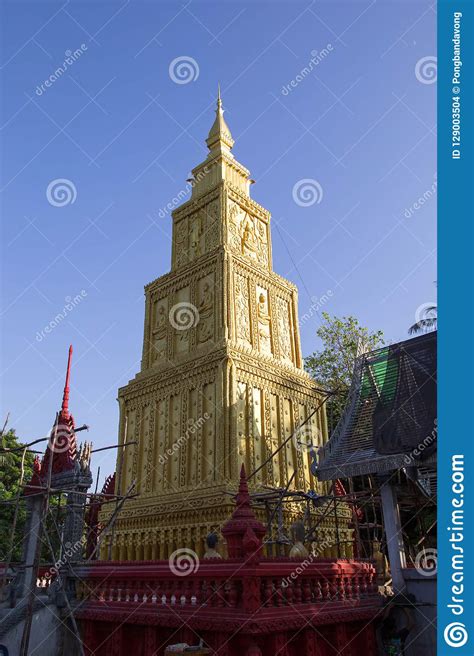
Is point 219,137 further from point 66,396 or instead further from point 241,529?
point 241,529

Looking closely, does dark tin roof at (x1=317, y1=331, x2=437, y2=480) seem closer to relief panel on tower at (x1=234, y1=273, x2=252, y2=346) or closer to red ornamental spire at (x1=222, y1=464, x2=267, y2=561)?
red ornamental spire at (x1=222, y1=464, x2=267, y2=561)

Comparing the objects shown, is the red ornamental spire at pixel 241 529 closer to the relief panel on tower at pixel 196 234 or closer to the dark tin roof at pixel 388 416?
the dark tin roof at pixel 388 416

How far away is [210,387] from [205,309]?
11.1 ft

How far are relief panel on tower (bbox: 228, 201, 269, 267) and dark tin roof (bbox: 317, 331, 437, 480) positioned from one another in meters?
8.51

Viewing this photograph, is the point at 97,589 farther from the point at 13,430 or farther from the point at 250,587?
the point at 13,430

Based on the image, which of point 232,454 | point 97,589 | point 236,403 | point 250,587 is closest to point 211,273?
point 236,403

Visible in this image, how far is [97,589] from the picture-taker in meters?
10.6

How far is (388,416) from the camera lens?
39.4 feet

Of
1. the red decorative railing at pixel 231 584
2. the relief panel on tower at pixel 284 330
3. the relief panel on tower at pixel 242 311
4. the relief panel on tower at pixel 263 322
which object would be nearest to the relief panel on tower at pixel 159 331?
the relief panel on tower at pixel 242 311

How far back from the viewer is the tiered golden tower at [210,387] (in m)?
16.2

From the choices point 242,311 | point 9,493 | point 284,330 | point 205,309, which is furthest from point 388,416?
point 9,493

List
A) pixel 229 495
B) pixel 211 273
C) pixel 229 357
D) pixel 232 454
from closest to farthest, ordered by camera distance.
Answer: pixel 229 495, pixel 232 454, pixel 229 357, pixel 211 273

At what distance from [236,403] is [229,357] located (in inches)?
59.2

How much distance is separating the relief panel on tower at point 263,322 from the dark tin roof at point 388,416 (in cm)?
548
